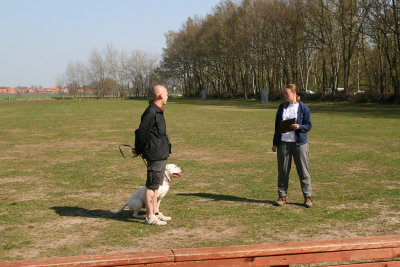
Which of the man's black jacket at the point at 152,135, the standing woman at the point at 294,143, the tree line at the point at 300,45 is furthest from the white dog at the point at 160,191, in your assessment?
the tree line at the point at 300,45

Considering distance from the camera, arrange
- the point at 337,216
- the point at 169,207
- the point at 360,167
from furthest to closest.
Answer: the point at 360,167
the point at 169,207
the point at 337,216

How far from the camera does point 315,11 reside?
47.1 meters

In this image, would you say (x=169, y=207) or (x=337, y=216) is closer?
(x=337, y=216)

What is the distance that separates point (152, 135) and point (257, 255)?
3111 mm

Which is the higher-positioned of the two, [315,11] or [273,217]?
[315,11]

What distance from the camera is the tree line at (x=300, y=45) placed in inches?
1630

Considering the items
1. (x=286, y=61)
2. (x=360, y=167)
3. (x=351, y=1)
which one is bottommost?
(x=360, y=167)

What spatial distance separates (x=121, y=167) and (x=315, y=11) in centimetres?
4111

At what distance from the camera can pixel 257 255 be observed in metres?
3.02

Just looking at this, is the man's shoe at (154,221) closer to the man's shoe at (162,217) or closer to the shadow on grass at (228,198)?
the man's shoe at (162,217)

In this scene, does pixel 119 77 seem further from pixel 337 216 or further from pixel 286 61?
pixel 337 216

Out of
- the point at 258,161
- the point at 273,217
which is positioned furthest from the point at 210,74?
the point at 273,217

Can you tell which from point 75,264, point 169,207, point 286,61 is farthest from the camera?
point 286,61

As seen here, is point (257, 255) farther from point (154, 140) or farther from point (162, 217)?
point (162, 217)
